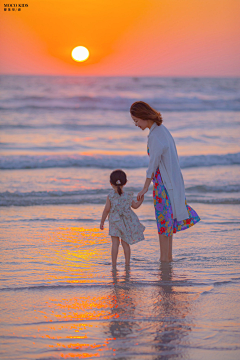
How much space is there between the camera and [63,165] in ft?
35.5

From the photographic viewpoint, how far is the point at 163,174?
404 cm

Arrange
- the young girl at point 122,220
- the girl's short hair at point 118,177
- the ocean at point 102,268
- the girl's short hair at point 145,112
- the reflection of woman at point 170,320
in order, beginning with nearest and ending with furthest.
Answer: the reflection of woman at point 170,320 < the ocean at point 102,268 < the girl's short hair at point 145,112 < the girl's short hair at point 118,177 < the young girl at point 122,220

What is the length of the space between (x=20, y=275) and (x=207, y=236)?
2.58 metres

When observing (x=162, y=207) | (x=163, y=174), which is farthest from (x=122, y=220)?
(x=163, y=174)

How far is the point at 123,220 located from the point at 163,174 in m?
0.67

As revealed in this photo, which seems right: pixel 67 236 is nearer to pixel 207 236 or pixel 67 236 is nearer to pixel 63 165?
pixel 207 236

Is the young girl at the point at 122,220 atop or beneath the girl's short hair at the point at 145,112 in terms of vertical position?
beneath

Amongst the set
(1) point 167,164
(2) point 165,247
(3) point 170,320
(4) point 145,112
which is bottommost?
(3) point 170,320

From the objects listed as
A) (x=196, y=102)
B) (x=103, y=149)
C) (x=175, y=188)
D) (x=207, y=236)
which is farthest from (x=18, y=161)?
(x=196, y=102)

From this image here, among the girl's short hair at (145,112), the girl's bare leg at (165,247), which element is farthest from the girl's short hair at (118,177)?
the girl's bare leg at (165,247)

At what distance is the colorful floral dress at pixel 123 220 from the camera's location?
13.8ft

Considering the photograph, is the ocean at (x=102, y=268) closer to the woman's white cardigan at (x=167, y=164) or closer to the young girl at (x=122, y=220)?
the young girl at (x=122, y=220)

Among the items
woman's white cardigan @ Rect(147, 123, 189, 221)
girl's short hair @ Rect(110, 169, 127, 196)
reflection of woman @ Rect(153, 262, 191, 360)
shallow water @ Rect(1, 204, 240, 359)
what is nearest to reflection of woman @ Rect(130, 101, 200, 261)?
woman's white cardigan @ Rect(147, 123, 189, 221)

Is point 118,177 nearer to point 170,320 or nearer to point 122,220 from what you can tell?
point 122,220
